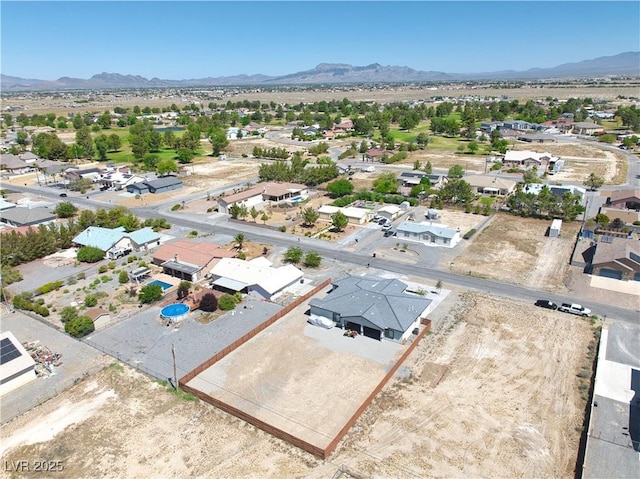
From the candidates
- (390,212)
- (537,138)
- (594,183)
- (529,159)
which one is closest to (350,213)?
(390,212)

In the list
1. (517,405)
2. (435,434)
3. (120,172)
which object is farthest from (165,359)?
(120,172)

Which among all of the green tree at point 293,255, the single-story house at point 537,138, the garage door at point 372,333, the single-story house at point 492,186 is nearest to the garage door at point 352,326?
the garage door at point 372,333

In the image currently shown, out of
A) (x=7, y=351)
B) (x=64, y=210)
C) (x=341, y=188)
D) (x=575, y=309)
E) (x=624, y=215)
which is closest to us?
(x=7, y=351)

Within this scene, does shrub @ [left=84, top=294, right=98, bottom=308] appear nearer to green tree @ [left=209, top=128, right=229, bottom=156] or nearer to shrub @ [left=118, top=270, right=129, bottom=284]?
shrub @ [left=118, top=270, right=129, bottom=284]

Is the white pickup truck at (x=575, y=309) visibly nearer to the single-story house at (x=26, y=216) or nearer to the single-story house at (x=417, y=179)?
the single-story house at (x=417, y=179)

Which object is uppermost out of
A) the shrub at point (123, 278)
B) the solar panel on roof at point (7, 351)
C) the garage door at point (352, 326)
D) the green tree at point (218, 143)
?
the green tree at point (218, 143)

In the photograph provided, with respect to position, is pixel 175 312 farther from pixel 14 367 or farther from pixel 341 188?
pixel 341 188

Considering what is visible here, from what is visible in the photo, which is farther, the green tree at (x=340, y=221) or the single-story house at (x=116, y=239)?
the green tree at (x=340, y=221)
